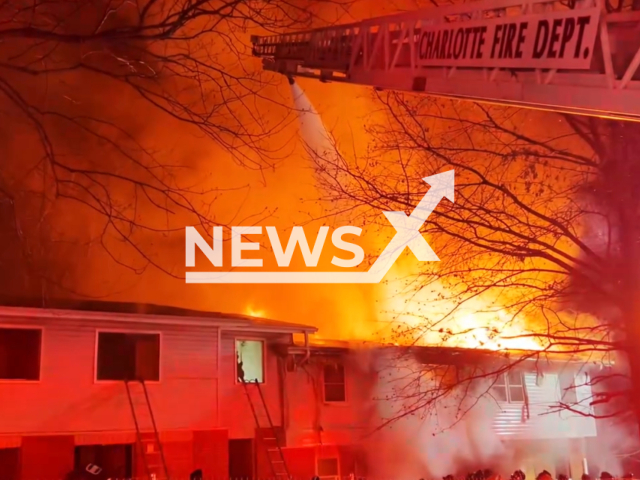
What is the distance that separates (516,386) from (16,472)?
10267 mm

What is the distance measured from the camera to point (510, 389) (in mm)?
13922

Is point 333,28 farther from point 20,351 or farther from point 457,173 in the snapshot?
point 20,351

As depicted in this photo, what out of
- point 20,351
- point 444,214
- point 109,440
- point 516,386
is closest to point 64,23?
point 444,214

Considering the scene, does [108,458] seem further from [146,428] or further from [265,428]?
[265,428]

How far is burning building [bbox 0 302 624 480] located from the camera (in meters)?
9.37

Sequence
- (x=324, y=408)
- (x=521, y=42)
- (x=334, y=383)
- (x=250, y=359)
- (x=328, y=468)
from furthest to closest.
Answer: (x=334, y=383)
(x=324, y=408)
(x=328, y=468)
(x=250, y=359)
(x=521, y=42)

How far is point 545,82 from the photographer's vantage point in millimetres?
4059

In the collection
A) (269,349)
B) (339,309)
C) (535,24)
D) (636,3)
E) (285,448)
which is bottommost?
(285,448)

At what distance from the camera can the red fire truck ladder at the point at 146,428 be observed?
9.80 meters

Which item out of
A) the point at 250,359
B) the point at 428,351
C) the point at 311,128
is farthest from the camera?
the point at 250,359

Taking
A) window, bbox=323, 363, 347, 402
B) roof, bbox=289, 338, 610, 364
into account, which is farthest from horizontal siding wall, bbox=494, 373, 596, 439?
window, bbox=323, 363, 347, 402

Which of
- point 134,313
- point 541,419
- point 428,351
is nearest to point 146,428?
point 134,313

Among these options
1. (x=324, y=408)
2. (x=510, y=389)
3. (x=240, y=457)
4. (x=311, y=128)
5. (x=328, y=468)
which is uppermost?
(x=311, y=128)

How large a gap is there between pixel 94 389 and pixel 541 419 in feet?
33.5
